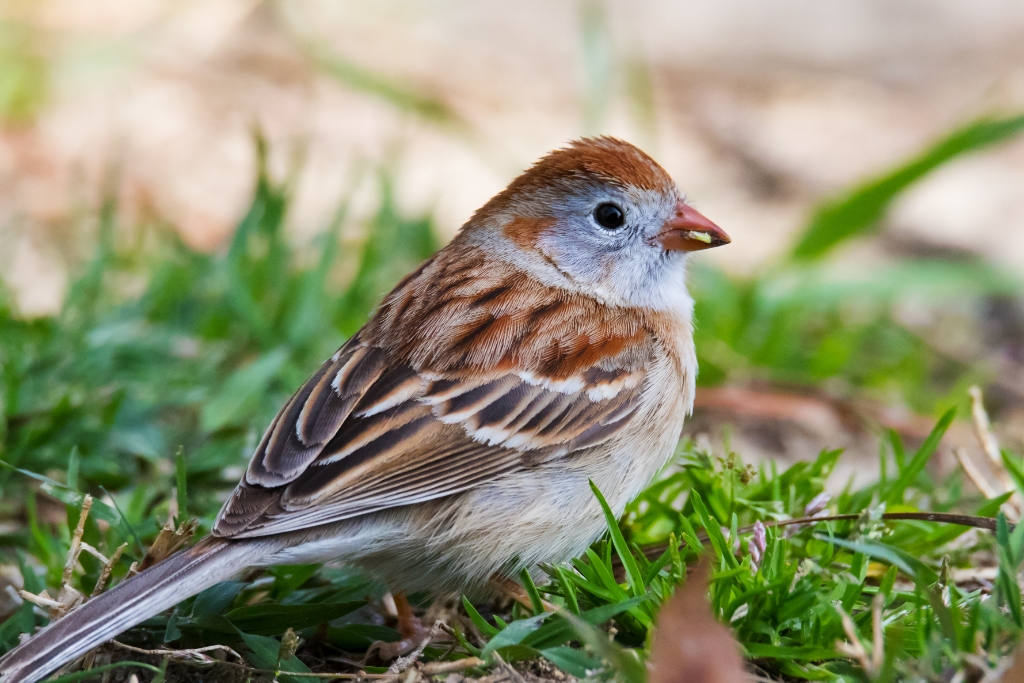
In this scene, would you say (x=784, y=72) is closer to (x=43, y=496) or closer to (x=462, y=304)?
(x=462, y=304)

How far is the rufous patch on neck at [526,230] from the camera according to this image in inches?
134

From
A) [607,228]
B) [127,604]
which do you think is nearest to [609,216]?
[607,228]

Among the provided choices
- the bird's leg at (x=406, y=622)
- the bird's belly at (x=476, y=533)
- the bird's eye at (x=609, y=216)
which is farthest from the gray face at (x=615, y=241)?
the bird's leg at (x=406, y=622)

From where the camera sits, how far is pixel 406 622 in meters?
2.83

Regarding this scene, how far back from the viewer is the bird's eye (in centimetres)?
338

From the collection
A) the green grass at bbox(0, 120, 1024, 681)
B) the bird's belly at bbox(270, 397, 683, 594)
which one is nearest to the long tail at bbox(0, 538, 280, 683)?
the bird's belly at bbox(270, 397, 683, 594)

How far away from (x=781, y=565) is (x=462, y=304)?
115cm

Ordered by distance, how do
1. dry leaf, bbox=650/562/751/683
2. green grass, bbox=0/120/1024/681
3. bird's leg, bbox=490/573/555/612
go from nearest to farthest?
dry leaf, bbox=650/562/751/683 → green grass, bbox=0/120/1024/681 → bird's leg, bbox=490/573/555/612

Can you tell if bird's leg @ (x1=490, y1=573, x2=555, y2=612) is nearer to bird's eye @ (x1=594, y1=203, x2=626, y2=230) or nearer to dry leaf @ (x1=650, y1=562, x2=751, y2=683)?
dry leaf @ (x1=650, y1=562, x2=751, y2=683)

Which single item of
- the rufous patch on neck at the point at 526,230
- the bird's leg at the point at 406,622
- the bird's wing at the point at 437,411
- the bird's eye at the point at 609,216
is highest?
the bird's eye at the point at 609,216

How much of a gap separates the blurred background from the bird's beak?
632 millimetres

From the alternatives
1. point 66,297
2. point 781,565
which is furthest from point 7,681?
point 66,297

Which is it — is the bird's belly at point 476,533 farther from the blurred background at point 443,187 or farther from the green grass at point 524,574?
the blurred background at point 443,187

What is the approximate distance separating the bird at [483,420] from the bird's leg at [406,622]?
0.11 m
